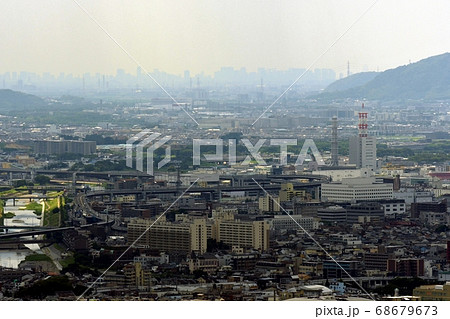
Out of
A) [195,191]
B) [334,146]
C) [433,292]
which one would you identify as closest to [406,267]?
[433,292]

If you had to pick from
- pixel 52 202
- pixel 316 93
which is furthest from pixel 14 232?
pixel 316 93

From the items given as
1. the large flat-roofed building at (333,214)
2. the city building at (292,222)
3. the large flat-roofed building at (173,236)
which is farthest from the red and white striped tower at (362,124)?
the large flat-roofed building at (173,236)

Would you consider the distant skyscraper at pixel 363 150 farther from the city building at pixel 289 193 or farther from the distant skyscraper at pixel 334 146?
the city building at pixel 289 193

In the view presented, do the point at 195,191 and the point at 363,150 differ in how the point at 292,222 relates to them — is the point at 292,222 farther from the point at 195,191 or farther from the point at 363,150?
the point at 363,150

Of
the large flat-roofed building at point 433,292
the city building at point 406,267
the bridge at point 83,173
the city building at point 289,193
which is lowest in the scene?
the city building at point 406,267

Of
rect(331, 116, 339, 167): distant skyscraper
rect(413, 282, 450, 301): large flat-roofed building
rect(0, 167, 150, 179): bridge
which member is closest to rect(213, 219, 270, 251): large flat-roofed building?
rect(413, 282, 450, 301): large flat-roofed building

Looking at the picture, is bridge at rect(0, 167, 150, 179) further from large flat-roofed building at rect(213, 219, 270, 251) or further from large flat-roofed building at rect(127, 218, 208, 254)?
large flat-roofed building at rect(213, 219, 270, 251)
